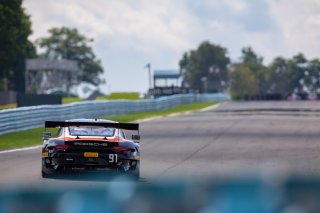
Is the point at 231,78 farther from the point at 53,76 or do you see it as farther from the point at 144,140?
the point at 144,140

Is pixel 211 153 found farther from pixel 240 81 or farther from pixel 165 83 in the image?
pixel 240 81

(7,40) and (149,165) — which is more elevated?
(7,40)

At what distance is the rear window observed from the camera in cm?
1422

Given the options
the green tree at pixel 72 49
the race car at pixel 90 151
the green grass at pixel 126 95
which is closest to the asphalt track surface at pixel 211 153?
the race car at pixel 90 151

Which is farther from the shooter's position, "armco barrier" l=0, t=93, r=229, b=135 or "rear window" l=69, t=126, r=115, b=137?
"armco barrier" l=0, t=93, r=229, b=135

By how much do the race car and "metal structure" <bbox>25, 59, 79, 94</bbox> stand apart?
70.8m

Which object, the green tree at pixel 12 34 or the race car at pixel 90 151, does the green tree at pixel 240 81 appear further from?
the race car at pixel 90 151

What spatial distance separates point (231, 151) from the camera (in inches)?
835

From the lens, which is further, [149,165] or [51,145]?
[149,165]

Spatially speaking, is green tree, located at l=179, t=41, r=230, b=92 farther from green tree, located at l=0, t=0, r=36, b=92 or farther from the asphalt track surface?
the asphalt track surface

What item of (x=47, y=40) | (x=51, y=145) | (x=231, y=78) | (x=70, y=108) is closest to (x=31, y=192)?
(x=51, y=145)

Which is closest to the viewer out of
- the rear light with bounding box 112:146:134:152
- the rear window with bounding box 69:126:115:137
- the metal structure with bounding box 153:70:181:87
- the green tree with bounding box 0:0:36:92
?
the rear light with bounding box 112:146:134:152

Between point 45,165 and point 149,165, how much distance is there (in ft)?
11.1

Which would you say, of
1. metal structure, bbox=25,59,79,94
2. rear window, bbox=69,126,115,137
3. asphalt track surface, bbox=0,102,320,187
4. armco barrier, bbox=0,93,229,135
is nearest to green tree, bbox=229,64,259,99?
metal structure, bbox=25,59,79,94
